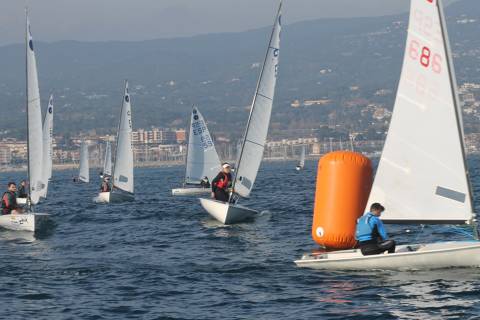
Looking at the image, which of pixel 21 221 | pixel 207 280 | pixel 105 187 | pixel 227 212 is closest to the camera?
pixel 207 280

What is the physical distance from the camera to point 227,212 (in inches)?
1225

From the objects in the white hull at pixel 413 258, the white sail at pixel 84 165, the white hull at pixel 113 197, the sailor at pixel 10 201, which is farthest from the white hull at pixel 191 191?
the white hull at pixel 413 258

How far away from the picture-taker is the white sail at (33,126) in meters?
32.1

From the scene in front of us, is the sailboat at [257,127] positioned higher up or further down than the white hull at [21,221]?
higher up

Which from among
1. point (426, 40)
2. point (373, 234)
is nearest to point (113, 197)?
point (373, 234)

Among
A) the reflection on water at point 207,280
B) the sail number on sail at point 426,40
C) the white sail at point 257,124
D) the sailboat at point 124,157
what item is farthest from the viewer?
the sailboat at point 124,157

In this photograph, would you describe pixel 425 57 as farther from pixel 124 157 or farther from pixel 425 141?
pixel 124 157

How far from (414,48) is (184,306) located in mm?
7054

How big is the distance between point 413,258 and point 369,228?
109 centimetres

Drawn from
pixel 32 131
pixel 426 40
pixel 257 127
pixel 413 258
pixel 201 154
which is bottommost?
pixel 413 258

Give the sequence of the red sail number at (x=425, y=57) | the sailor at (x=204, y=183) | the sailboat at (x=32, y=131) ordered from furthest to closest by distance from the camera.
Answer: the sailor at (x=204, y=183)
the sailboat at (x=32, y=131)
the red sail number at (x=425, y=57)

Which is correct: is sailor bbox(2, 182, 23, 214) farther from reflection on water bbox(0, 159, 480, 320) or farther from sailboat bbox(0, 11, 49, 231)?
sailboat bbox(0, 11, 49, 231)

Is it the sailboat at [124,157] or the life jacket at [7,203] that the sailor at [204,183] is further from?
the life jacket at [7,203]

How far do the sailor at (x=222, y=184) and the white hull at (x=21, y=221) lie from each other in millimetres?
6229
